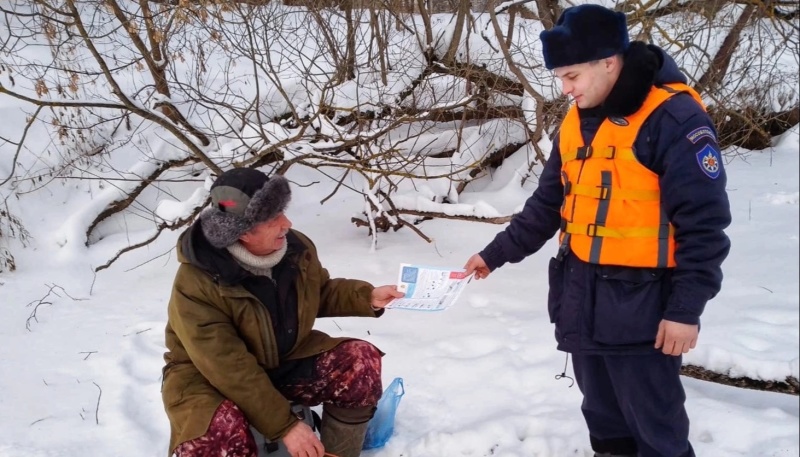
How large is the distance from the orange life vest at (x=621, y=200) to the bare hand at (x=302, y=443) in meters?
1.08

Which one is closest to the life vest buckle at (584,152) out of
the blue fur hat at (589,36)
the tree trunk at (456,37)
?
the blue fur hat at (589,36)

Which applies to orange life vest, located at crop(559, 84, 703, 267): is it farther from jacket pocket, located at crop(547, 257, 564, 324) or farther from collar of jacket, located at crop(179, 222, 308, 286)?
collar of jacket, located at crop(179, 222, 308, 286)

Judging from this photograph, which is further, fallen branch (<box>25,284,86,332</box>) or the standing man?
fallen branch (<box>25,284,86,332</box>)

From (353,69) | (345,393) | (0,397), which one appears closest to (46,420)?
(0,397)

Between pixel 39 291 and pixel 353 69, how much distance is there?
118 inches

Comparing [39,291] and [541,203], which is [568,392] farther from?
[39,291]

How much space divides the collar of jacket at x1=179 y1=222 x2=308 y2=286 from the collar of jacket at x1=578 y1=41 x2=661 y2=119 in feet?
4.28

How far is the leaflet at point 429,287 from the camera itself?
2223 millimetres

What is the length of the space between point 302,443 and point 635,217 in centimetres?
130

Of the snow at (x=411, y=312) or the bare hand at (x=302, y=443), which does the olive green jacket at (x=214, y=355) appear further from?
the snow at (x=411, y=312)

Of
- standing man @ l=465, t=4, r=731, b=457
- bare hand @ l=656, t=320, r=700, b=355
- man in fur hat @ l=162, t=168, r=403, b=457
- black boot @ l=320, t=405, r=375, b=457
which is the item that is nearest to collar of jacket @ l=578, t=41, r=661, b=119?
standing man @ l=465, t=4, r=731, b=457

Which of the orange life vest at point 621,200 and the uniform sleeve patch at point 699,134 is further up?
the uniform sleeve patch at point 699,134

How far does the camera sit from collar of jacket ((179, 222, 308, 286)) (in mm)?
1979

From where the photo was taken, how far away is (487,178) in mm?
5953
